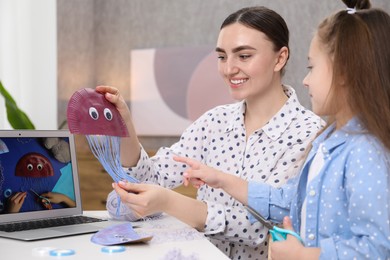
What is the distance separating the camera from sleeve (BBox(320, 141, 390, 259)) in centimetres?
108

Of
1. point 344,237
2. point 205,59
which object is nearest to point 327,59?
point 344,237

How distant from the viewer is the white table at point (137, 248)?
1.18 meters

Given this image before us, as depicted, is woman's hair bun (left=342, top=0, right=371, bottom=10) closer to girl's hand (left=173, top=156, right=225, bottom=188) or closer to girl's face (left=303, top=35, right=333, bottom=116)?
girl's face (left=303, top=35, right=333, bottom=116)

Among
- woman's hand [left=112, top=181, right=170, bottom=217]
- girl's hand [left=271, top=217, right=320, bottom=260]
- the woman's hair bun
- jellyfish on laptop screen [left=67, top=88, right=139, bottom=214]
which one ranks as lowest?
girl's hand [left=271, top=217, right=320, bottom=260]

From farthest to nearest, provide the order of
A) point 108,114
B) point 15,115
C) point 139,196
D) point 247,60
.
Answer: point 15,115
point 247,60
point 108,114
point 139,196

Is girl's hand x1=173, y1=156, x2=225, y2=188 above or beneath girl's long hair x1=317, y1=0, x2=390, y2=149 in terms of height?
beneath

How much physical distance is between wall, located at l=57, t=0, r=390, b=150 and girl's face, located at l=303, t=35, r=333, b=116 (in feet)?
8.11

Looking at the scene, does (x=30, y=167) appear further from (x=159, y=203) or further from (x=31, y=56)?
(x=31, y=56)

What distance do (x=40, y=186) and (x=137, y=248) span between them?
45 centimetres

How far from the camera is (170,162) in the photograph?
73.3 inches

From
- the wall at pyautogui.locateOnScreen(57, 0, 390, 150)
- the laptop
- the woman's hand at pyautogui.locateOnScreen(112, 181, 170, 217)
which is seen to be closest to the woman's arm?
the woman's hand at pyautogui.locateOnScreen(112, 181, 170, 217)

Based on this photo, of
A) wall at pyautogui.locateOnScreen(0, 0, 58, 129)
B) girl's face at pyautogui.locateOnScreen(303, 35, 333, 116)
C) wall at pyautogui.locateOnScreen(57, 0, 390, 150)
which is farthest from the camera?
wall at pyautogui.locateOnScreen(0, 0, 58, 129)

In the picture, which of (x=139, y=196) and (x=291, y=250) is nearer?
(x=291, y=250)

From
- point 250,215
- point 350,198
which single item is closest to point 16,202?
point 250,215
